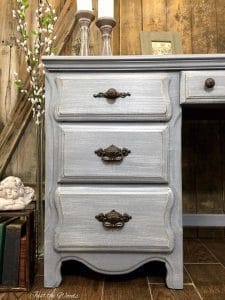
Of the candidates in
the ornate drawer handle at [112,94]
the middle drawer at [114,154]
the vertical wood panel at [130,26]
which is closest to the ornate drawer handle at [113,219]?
the middle drawer at [114,154]

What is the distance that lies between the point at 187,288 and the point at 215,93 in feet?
2.36

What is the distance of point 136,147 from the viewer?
1086 millimetres

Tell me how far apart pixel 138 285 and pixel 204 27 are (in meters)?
1.40

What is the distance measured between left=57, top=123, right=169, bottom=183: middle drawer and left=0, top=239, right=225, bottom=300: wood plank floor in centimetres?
40

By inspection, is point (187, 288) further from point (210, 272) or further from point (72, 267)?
point (72, 267)

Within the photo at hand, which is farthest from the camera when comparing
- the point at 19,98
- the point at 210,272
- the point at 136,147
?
the point at 19,98

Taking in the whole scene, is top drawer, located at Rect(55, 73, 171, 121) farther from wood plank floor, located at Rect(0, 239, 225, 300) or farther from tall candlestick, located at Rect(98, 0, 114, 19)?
wood plank floor, located at Rect(0, 239, 225, 300)

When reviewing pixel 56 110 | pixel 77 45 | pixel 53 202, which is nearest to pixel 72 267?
pixel 53 202

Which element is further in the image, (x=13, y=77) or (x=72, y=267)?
(x=13, y=77)

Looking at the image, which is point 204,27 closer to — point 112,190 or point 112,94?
point 112,94

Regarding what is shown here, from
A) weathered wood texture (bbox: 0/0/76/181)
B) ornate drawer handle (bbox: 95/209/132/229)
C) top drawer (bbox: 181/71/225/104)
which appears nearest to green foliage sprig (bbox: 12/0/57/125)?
weathered wood texture (bbox: 0/0/76/181)

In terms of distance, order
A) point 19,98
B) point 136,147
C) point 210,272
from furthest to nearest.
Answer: point 19,98, point 210,272, point 136,147

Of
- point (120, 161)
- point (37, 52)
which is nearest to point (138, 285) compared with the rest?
point (120, 161)

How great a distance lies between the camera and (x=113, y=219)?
1.07 meters
